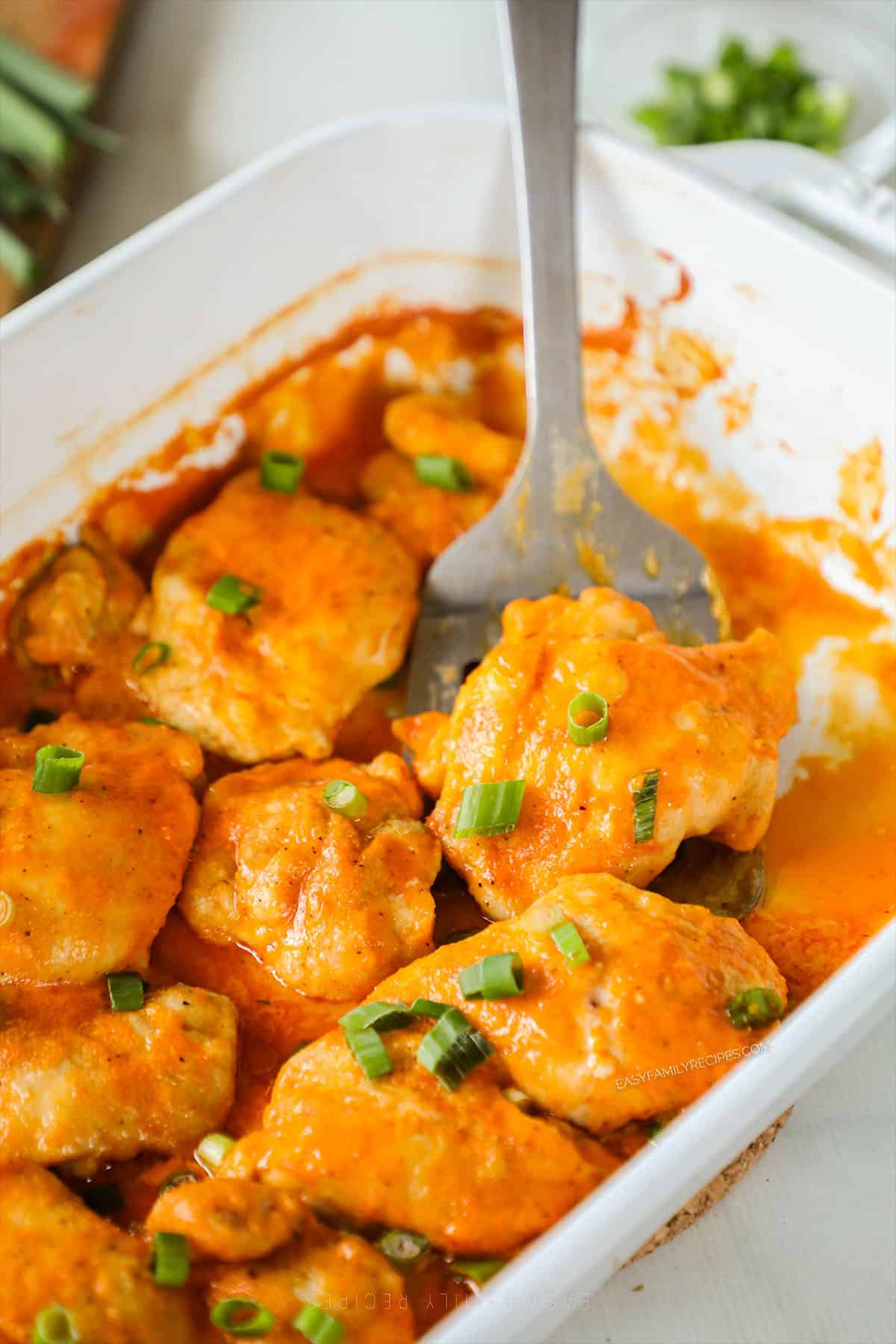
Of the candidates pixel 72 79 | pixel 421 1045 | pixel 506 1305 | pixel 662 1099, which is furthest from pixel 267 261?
pixel 506 1305

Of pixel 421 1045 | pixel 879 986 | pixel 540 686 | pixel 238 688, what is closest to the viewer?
pixel 879 986

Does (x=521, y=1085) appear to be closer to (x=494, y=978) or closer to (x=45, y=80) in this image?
(x=494, y=978)

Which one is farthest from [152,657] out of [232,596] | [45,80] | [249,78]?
[249,78]

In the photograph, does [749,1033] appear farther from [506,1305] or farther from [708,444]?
[708,444]

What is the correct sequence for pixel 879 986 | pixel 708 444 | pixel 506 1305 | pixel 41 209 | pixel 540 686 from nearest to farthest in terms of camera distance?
pixel 506 1305 < pixel 879 986 < pixel 540 686 < pixel 708 444 < pixel 41 209

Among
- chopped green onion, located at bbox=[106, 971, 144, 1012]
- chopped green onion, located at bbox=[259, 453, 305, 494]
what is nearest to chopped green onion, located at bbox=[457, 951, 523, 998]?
chopped green onion, located at bbox=[106, 971, 144, 1012]

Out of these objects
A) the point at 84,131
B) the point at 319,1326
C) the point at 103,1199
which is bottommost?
the point at 103,1199

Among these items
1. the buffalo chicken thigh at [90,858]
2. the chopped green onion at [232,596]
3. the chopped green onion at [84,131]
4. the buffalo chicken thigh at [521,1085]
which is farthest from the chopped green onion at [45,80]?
the buffalo chicken thigh at [521,1085]
